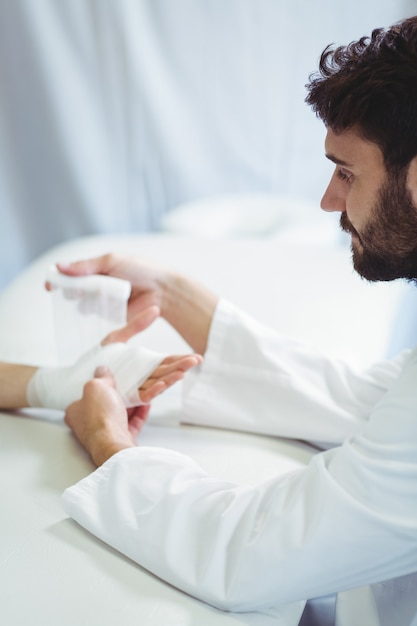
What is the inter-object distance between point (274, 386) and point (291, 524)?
1.81ft

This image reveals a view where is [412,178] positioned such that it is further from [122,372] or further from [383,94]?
[122,372]

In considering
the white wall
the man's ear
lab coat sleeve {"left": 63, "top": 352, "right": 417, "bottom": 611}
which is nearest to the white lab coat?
lab coat sleeve {"left": 63, "top": 352, "right": 417, "bottom": 611}

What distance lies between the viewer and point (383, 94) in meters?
1.00

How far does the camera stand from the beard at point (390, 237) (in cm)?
103

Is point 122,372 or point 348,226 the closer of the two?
point 348,226

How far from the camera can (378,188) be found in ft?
3.43

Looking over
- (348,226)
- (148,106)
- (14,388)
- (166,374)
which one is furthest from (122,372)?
(148,106)

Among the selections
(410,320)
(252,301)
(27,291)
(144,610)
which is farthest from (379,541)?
(410,320)

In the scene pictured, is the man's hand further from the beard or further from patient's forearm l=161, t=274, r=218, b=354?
the beard

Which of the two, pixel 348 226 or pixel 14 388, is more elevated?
pixel 348 226

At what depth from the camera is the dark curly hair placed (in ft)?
3.24

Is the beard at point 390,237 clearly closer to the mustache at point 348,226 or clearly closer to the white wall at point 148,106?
the mustache at point 348,226

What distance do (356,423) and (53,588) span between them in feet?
2.14

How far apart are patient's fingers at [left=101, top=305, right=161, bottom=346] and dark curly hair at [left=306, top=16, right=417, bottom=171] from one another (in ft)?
1.82
